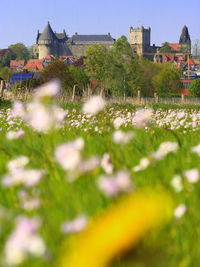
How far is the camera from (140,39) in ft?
620

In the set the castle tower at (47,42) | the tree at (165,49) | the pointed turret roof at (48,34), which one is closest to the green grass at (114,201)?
the castle tower at (47,42)

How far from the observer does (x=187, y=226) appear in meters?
1.87

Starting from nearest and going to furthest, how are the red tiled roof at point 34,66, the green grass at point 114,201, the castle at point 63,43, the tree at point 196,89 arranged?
the green grass at point 114,201
the tree at point 196,89
the red tiled roof at point 34,66
the castle at point 63,43

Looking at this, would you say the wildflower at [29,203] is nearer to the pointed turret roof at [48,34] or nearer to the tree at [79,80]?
the tree at [79,80]

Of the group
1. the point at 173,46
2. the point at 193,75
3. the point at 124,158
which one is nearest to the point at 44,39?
the point at 173,46

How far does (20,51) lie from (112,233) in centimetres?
17600

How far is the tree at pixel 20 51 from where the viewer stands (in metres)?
172

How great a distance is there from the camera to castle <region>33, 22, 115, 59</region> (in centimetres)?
17238

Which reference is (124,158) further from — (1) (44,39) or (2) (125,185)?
(1) (44,39)

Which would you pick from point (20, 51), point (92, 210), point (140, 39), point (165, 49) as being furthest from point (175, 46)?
point (92, 210)

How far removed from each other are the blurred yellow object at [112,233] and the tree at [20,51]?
560 ft

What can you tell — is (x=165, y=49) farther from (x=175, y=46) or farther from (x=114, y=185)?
(x=114, y=185)

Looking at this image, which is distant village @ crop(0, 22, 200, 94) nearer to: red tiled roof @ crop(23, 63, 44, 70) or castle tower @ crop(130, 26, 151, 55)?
castle tower @ crop(130, 26, 151, 55)

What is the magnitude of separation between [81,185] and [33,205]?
0.48 meters
